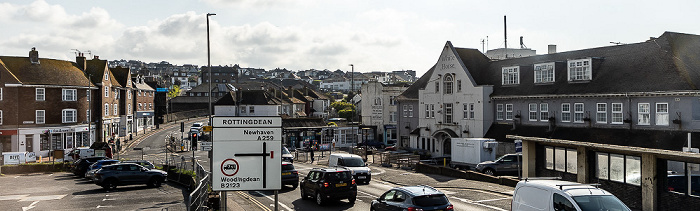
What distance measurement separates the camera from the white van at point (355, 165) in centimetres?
3142

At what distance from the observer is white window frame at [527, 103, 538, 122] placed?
139 ft

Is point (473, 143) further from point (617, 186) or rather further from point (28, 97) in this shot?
point (28, 97)

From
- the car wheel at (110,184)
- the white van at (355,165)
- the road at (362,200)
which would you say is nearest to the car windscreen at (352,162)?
the white van at (355,165)

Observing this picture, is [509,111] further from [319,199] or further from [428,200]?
[428,200]

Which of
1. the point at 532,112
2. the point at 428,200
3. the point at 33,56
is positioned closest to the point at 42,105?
the point at 33,56

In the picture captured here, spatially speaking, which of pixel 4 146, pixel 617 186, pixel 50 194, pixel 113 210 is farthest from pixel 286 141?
pixel 617 186

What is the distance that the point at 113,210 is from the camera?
73.0 feet

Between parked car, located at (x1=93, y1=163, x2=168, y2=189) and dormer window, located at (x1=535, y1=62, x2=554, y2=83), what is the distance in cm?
2916

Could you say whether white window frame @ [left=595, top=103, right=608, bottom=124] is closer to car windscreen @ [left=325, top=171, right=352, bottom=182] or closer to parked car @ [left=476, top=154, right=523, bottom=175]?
parked car @ [left=476, top=154, right=523, bottom=175]

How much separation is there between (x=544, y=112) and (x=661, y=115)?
9710 mm

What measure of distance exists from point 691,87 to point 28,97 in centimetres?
5867

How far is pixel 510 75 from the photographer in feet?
151

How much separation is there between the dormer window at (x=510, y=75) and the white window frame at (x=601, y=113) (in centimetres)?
890

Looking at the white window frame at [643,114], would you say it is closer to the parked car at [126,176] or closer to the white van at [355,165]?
the white van at [355,165]
